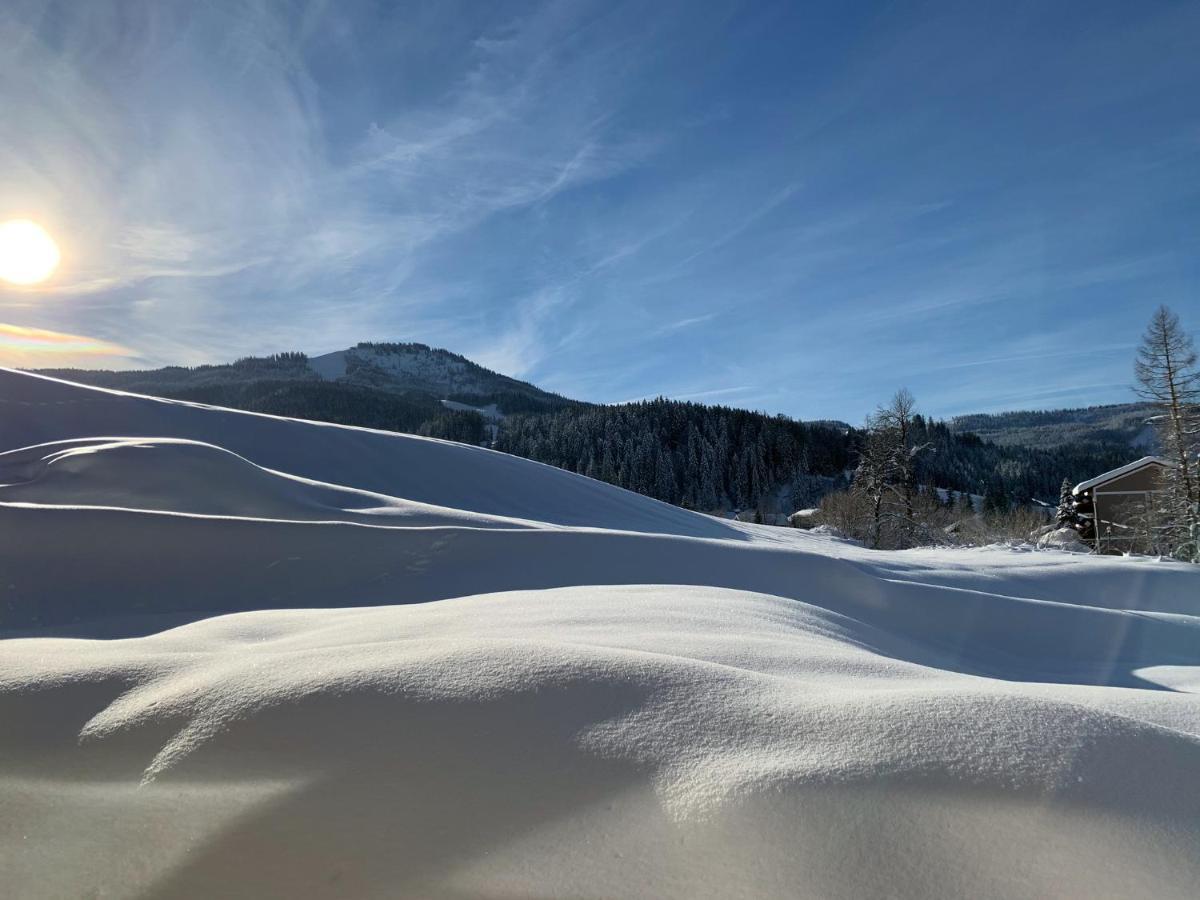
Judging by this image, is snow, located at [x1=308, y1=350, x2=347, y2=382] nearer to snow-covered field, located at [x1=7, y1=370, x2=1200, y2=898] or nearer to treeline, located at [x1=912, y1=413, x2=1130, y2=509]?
treeline, located at [x1=912, y1=413, x2=1130, y2=509]

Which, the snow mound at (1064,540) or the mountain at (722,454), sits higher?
the mountain at (722,454)

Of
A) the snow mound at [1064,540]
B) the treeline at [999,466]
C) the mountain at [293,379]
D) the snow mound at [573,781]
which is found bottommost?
the snow mound at [1064,540]

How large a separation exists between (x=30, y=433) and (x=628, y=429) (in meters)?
62.8

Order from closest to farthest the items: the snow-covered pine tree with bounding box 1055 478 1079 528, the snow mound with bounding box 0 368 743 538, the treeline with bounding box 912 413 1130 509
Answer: the snow mound with bounding box 0 368 743 538 < the snow-covered pine tree with bounding box 1055 478 1079 528 < the treeline with bounding box 912 413 1130 509

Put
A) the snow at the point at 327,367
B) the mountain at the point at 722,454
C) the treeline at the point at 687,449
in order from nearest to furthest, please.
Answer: the treeline at the point at 687,449, the mountain at the point at 722,454, the snow at the point at 327,367

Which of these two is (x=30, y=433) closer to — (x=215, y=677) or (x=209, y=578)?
(x=209, y=578)

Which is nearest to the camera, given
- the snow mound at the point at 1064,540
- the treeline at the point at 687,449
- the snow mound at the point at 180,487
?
the snow mound at the point at 180,487

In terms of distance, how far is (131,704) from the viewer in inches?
72.3

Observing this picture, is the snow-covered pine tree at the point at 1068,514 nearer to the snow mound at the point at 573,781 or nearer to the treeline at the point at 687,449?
the snow mound at the point at 573,781

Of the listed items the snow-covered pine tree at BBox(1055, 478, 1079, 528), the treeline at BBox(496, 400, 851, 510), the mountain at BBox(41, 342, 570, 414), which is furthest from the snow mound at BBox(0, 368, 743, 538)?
the mountain at BBox(41, 342, 570, 414)

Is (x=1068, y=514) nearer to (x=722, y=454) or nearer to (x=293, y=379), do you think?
(x=722, y=454)

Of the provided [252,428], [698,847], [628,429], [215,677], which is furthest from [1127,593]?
[628,429]

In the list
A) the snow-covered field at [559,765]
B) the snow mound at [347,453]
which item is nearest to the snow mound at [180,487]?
the snow-covered field at [559,765]

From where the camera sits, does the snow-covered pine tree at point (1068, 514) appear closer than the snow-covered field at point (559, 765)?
No
